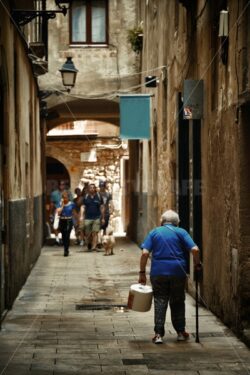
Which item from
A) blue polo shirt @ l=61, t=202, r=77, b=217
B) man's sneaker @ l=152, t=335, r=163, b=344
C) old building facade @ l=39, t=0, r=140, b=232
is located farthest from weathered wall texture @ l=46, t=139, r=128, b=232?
man's sneaker @ l=152, t=335, r=163, b=344

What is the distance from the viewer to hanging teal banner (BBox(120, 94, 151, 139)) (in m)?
18.5

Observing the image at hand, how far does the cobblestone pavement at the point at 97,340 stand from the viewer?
7590mm

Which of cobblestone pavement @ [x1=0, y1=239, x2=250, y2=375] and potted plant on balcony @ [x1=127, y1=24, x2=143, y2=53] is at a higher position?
potted plant on balcony @ [x1=127, y1=24, x2=143, y2=53]

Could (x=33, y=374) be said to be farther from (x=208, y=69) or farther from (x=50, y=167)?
(x=50, y=167)

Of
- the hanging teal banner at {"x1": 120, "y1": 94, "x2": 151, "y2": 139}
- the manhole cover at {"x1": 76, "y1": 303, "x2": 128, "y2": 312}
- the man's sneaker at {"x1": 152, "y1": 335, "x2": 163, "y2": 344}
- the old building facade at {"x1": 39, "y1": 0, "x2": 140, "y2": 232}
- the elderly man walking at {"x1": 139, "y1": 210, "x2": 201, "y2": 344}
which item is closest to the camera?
the man's sneaker at {"x1": 152, "y1": 335, "x2": 163, "y2": 344}

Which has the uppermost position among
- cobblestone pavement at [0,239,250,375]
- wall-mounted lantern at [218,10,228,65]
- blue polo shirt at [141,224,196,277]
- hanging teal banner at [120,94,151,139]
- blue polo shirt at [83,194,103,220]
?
wall-mounted lantern at [218,10,228,65]

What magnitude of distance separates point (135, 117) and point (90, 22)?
5.51m

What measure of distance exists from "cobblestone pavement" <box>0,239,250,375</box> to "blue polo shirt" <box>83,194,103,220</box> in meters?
7.00

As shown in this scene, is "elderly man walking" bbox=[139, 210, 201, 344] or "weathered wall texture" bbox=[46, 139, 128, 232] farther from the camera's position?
"weathered wall texture" bbox=[46, 139, 128, 232]

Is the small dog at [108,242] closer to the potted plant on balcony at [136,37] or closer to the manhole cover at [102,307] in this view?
the potted plant on balcony at [136,37]

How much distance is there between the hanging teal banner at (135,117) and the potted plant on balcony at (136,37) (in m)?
4.80

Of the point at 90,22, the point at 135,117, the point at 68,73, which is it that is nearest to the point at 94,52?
the point at 90,22

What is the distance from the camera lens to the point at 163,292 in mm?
9078

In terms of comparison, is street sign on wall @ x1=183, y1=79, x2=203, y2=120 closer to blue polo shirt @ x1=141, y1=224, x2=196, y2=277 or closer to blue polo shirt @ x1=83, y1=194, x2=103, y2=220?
blue polo shirt @ x1=141, y1=224, x2=196, y2=277
